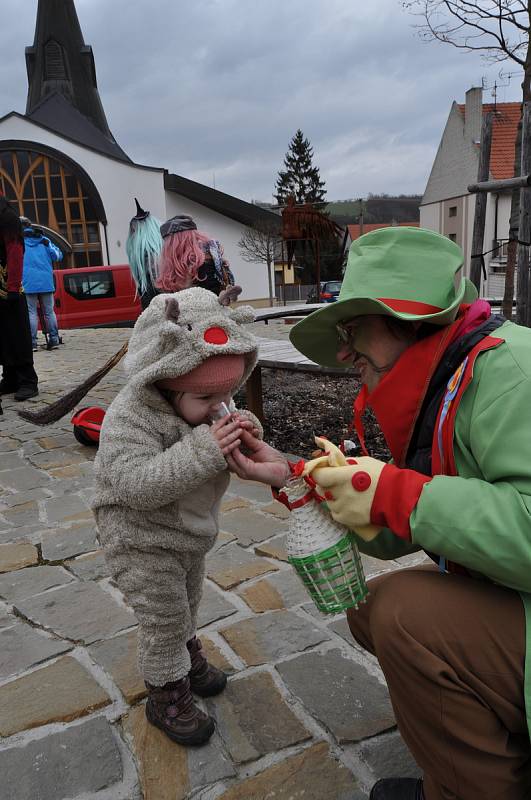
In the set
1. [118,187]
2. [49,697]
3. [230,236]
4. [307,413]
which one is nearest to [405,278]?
[49,697]

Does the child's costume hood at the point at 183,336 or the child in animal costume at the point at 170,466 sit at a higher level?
the child's costume hood at the point at 183,336

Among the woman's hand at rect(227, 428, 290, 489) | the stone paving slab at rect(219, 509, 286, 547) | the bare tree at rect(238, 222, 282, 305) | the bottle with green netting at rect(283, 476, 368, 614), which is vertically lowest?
the stone paving slab at rect(219, 509, 286, 547)

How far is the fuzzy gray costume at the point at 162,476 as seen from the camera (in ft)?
5.31

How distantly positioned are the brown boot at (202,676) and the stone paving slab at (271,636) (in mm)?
180

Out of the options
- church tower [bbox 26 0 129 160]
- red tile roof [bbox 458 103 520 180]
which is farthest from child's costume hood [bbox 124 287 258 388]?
church tower [bbox 26 0 129 160]

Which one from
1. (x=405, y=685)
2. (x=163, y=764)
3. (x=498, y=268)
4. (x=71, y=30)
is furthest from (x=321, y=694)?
(x=71, y=30)

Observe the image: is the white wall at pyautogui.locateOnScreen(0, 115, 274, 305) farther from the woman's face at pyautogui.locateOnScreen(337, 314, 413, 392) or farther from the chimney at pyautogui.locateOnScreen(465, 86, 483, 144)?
the woman's face at pyautogui.locateOnScreen(337, 314, 413, 392)

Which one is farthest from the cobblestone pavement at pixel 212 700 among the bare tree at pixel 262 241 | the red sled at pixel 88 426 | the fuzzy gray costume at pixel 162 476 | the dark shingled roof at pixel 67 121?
the dark shingled roof at pixel 67 121

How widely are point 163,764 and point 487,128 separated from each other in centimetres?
464

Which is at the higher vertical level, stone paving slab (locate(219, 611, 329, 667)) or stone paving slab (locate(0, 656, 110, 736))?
stone paving slab (locate(0, 656, 110, 736))

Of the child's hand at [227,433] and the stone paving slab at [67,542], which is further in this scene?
the stone paving slab at [67,542]

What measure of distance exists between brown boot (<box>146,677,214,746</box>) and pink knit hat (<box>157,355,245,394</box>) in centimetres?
92

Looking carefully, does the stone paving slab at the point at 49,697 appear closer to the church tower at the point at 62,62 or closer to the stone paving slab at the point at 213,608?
the stone paving slab at the point at 213,608

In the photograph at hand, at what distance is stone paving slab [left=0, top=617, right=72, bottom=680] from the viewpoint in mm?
2232
